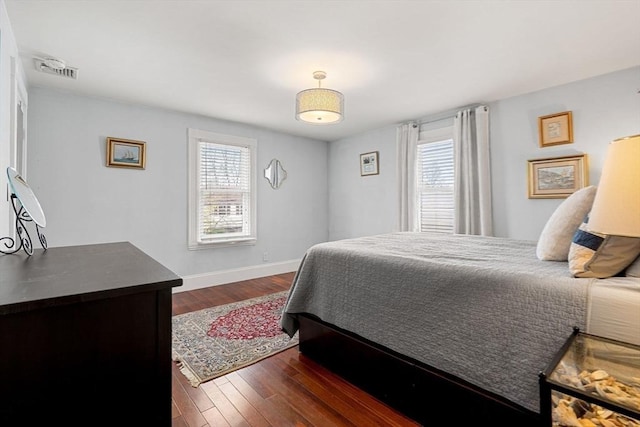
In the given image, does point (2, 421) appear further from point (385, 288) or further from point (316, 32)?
point (316, 32)

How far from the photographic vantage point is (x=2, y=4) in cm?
169

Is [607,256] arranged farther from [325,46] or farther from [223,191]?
[223,191]

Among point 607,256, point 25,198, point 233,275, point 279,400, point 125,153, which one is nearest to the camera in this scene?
point 607,256

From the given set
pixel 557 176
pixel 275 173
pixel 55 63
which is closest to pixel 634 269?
pixel 557 176

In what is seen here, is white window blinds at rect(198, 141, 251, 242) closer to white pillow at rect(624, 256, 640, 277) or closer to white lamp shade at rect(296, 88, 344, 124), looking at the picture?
white lamp shade at rect(296, 88, 344, 124)

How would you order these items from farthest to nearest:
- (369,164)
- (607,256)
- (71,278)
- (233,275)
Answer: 1. (369,164)
2. (233,275)
3. (607,256)
4. (71,278)

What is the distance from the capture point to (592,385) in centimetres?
82

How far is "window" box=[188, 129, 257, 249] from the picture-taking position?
3.94m

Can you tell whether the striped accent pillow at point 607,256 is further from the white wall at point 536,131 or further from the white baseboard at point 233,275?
the white baseboard at point 233,275

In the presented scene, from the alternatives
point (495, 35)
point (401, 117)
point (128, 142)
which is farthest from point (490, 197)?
point (128, 142)

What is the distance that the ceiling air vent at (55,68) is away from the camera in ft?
7.96

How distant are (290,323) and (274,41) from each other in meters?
2.09

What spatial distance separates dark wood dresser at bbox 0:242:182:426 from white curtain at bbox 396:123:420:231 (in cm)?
364

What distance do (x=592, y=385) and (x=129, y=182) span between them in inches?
161
